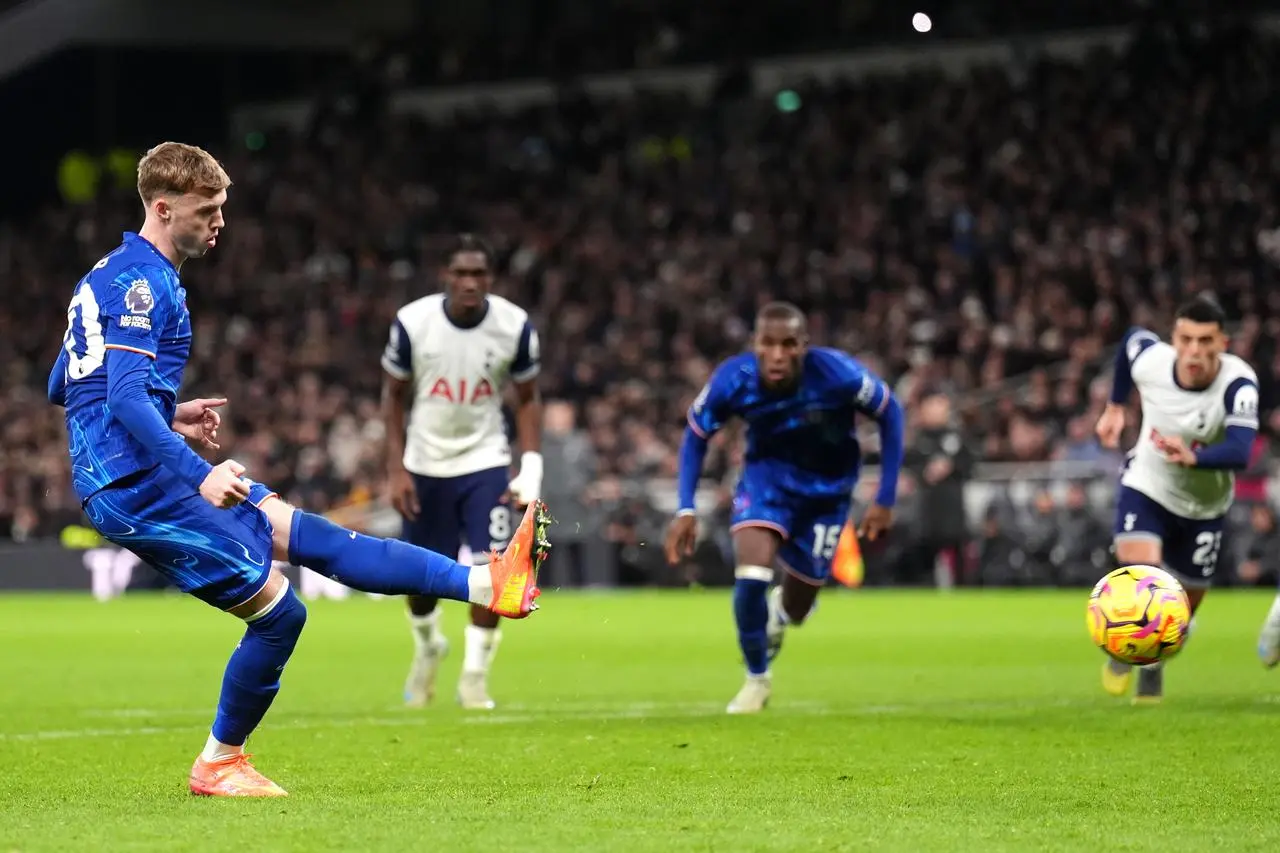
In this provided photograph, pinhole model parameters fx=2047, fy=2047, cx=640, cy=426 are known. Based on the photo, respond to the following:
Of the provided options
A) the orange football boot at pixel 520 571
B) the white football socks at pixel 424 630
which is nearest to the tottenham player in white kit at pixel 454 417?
the white football socks at pixel 424 630

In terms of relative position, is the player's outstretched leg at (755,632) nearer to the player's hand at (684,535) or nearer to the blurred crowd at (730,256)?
the player's hand at (684,535)

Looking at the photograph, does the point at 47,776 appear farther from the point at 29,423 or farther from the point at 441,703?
the point at 29,423

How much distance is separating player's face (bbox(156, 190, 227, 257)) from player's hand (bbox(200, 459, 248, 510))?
0.83m

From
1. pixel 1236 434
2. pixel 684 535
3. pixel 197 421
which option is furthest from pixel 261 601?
pixel 1236 434

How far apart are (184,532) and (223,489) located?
0.39 metres

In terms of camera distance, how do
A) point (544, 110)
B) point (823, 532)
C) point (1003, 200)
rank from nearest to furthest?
1. point (823, 532)
2. point (1003, 200)
3. point (544, 110)

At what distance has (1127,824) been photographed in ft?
20.2

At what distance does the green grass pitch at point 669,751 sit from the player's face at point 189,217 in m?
1.83

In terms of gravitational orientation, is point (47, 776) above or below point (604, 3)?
below

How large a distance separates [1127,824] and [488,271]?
18.5 feet

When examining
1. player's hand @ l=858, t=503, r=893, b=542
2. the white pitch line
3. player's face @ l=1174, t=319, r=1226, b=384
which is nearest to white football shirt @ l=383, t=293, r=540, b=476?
the white pitch line

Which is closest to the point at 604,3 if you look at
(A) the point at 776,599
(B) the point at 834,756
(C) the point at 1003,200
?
(C) the point at 1003,200

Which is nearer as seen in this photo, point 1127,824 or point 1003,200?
point 1127,824

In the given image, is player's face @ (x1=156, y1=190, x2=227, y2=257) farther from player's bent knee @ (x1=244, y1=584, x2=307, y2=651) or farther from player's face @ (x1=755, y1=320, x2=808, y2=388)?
player's face @ (x1=755, y1=320, x2=808, y2=388)
